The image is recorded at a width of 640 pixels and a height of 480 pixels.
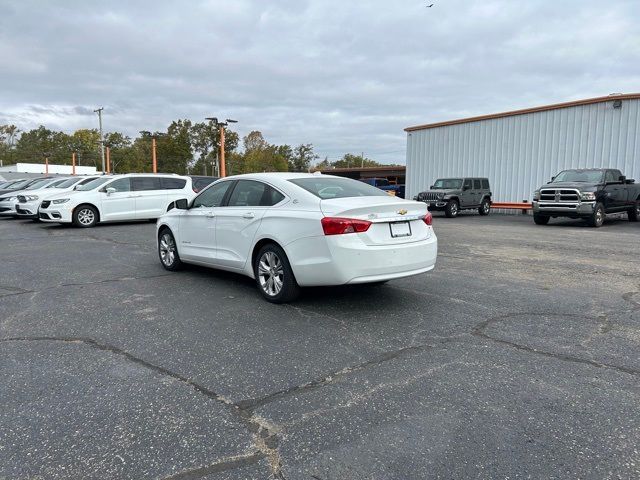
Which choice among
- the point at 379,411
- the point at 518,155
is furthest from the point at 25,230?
the point at 518,155

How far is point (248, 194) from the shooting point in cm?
640

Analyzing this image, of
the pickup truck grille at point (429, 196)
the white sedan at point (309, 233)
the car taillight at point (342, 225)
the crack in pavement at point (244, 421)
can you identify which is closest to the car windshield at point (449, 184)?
the pickup truck grille at point (429, 196)

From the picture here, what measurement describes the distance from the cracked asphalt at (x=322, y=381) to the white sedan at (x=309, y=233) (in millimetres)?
425

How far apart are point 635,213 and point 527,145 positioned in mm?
7499

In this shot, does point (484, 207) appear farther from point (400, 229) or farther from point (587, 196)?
point (400, 229)

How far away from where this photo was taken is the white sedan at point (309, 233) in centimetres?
508

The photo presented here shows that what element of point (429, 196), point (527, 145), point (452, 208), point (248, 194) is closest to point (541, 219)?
point (452, 208)

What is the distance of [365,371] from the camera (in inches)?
149

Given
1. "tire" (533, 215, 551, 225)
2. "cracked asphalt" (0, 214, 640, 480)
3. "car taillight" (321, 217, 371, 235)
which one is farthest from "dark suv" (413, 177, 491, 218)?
"car taillight" (321, 217, 371, 235)

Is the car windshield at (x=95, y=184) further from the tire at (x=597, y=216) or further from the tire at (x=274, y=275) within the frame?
the tire at (x=597, y=216)

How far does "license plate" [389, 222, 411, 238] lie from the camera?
17.5ft

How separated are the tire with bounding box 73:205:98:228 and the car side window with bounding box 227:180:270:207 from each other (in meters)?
10.8

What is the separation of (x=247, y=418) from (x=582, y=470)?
189 cm

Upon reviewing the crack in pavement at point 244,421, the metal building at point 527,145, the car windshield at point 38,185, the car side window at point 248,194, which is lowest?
the crack in pavement at point 244,421
